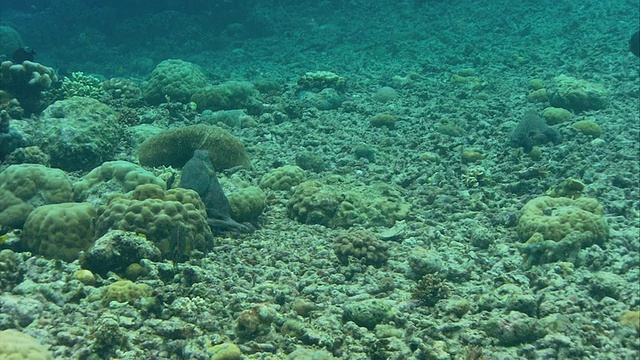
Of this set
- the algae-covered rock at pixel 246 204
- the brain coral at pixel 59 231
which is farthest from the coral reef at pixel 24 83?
the algae-covered rock at pixel 246 204

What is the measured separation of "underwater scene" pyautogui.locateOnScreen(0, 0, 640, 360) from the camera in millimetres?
4207

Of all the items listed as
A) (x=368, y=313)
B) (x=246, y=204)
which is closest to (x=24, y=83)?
(x=246, y=204)

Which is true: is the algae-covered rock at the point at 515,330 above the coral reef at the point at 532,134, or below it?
below

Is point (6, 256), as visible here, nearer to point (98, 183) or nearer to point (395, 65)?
point (98, 183)

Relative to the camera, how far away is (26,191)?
245 inches

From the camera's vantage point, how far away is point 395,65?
17297mm

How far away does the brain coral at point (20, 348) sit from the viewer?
3.09 meters

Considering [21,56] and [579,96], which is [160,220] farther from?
[579,96]

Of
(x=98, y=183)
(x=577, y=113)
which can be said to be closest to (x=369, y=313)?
(x=98, y=183)

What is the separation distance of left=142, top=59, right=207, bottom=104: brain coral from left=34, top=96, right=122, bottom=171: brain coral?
3.03 meters

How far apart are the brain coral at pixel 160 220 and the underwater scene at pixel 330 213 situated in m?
0.02

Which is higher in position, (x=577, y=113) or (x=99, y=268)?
(x=577, y=113)

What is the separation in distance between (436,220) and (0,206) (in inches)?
245

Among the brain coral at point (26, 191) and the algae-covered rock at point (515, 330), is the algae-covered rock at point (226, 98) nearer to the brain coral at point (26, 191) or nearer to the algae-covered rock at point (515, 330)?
the brain coral at point (26, 191)
